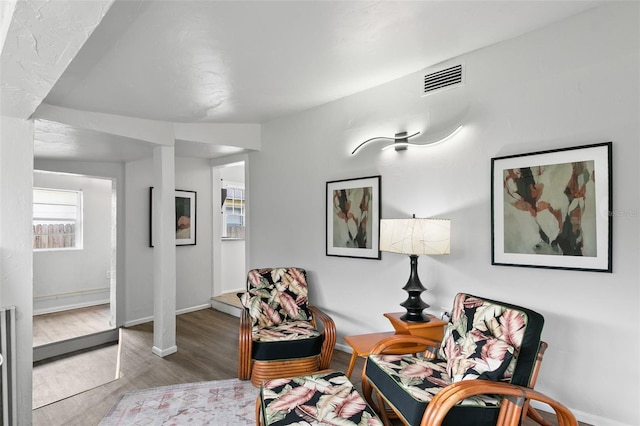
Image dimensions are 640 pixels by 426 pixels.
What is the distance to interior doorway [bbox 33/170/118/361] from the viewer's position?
17.9 ft

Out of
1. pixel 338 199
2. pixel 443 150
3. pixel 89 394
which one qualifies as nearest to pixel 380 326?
pixel 338 199

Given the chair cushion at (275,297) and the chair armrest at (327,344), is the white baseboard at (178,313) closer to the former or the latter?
the chair cushion at (275,297)

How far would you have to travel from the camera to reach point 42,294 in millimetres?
5574

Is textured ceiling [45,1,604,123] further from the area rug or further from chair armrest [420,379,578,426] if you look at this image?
the area rug

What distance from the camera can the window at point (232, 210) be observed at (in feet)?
19.5

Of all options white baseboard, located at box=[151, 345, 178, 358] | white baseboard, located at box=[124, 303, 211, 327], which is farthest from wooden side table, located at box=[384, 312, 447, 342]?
white baseboard, located at box=[124, 303, 211, 327]

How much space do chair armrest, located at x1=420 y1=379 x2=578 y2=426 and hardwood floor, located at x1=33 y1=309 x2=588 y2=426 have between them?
0.83 meters

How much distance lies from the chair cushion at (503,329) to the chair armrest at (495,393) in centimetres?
12

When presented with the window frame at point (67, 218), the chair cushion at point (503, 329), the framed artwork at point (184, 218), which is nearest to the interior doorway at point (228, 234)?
the framed artwork at point (184, 218)

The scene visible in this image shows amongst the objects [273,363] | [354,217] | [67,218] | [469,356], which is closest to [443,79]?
[354,217]

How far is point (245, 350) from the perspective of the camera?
275 cm

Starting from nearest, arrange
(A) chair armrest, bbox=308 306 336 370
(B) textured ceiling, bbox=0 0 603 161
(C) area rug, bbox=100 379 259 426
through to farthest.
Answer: (B) textured ceiling, bbox=0 0 603 161 < (C) area rug, bbox=100 379 259 426 < (A) chair armrest, bbox=308 306 336 370

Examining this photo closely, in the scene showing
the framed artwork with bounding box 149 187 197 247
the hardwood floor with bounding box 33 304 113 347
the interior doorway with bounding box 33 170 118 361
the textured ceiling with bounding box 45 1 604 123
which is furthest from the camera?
the interior doorway with bounding box 33 170 118 361

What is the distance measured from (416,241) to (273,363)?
151cm
